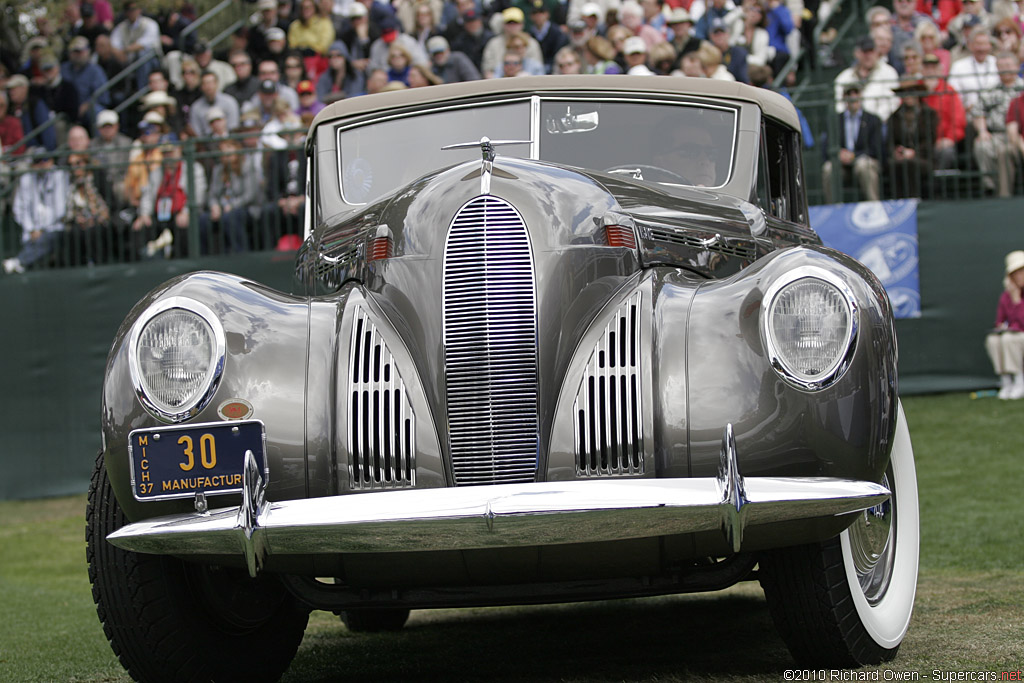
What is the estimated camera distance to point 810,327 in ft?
11.3

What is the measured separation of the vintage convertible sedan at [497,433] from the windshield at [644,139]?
883 mm

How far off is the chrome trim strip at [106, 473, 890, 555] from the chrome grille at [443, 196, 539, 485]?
32 centimetres

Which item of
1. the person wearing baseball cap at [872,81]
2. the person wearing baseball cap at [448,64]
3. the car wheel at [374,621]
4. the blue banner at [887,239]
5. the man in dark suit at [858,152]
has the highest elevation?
the person wearing baseball cap at [448,64]

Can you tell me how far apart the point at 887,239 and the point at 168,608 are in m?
8.41

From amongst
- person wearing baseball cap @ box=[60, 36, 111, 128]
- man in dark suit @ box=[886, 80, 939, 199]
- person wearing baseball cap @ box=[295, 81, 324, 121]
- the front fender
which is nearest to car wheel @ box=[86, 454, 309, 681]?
the front fender

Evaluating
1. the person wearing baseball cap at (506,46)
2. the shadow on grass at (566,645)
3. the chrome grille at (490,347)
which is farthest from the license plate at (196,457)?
the person wearing baseball cap at (506,46)

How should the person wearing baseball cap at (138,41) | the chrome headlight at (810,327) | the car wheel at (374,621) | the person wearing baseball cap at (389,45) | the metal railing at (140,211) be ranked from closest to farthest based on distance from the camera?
the chrome headlight at (810,327), the car wheel at (374,621), the metal railing at (140,211), the person wearing baseball cap at (389,45), the person wearing baseball cap at (138,41)

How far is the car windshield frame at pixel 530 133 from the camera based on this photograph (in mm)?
4898

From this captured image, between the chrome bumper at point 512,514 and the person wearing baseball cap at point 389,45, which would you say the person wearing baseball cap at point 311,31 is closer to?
the person wearing baseball cap at point 389,45

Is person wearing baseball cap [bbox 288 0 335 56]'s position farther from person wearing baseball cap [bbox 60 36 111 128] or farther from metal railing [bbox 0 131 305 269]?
metal railing [bbox 0 131 305 269]

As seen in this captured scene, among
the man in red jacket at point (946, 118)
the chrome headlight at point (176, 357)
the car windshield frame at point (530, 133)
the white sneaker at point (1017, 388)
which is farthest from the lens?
the man in red jacket at point (946, 118)

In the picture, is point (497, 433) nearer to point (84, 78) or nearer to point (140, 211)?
point (140, 211)

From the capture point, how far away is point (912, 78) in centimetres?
1095

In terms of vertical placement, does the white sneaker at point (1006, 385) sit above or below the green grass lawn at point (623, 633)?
above
